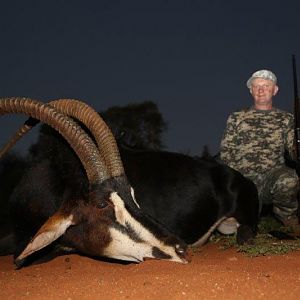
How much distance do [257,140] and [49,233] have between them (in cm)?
370

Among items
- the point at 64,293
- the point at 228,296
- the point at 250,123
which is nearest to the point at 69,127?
the point at 64,293

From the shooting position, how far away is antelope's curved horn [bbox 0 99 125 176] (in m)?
4.71

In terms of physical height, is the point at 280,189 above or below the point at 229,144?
below

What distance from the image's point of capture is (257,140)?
7.32 m

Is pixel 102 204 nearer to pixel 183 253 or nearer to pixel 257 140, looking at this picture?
pixel 183 253

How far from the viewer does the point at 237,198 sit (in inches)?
244

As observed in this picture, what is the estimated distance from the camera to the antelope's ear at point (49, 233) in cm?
462

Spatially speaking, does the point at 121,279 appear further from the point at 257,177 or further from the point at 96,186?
the point at 257,177

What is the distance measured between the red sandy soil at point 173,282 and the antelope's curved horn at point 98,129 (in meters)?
0.94

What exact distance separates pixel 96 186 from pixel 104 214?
0.26 m

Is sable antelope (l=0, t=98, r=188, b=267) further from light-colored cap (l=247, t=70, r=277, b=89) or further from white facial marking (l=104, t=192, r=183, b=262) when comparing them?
light-colored cap (l=247, t=70, r=277, b=89)

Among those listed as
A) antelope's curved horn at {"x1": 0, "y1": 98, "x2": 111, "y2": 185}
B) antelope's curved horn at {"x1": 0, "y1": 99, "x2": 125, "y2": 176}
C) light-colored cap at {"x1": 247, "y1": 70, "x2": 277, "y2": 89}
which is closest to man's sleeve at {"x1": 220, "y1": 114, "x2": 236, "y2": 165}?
light-colored cap at {"x1": 247, "y1": 70, "x2": 277, "y2": 89}

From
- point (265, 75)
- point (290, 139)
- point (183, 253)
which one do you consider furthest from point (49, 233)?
point (265, 75)

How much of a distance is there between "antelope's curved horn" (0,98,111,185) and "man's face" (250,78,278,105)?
3.45 m
